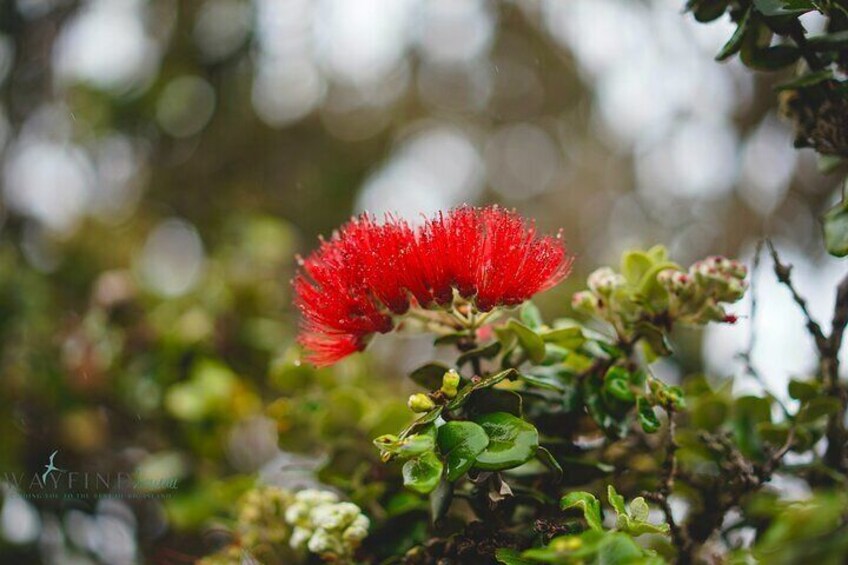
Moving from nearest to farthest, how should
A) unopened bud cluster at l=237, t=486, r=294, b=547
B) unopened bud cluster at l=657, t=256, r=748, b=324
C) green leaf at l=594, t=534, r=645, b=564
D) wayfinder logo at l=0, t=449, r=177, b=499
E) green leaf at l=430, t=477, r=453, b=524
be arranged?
green leaf at l=594, t=534, r=645, b=564
green leaf at l=430, t=477, r=453, b=524
unopened bud cluster at l=657, t=256, r=748, b=324
unopened bud cluster at l=237, t=486, r=294, b=547
wayfinder logo at l=0, t=449, r=177, b=499

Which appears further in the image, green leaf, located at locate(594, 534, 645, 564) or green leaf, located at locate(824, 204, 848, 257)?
green leaf, located at locate(824, 204, 848, 257)

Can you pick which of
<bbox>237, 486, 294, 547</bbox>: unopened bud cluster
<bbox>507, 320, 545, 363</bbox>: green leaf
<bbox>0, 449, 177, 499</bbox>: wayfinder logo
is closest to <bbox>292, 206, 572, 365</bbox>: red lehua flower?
<bbox>507, 320, 545, 363</bbox>: green leaf

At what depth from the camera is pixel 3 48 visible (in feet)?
7.24

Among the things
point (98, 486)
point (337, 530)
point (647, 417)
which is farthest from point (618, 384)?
point (98, 486)

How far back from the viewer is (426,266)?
0.74 m

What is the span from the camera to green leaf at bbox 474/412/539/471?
65 centimetres

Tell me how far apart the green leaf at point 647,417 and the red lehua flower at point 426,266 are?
0.49 feet

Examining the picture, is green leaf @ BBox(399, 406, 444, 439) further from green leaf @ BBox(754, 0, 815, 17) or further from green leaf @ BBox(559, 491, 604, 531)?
green leaf @ BBox(754, 0, 815, 17)

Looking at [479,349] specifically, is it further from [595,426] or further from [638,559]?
[638,559]

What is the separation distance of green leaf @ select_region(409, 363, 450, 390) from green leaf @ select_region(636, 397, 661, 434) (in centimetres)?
19

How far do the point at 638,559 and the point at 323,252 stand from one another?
0.42 m

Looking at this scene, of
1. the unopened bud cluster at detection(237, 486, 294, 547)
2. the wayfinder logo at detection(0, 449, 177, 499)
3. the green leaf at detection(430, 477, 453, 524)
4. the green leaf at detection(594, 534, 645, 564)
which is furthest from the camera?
the wayfinder logo at detection(0, 449, 177, 499)

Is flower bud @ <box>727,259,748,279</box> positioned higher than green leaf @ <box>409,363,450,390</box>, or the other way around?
flower bud @ <box>727,259,748,279</box>

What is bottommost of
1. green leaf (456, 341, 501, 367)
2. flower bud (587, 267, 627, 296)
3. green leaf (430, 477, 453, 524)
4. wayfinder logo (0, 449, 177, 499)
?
wayfinder logo (0, 449, 177, 499)
